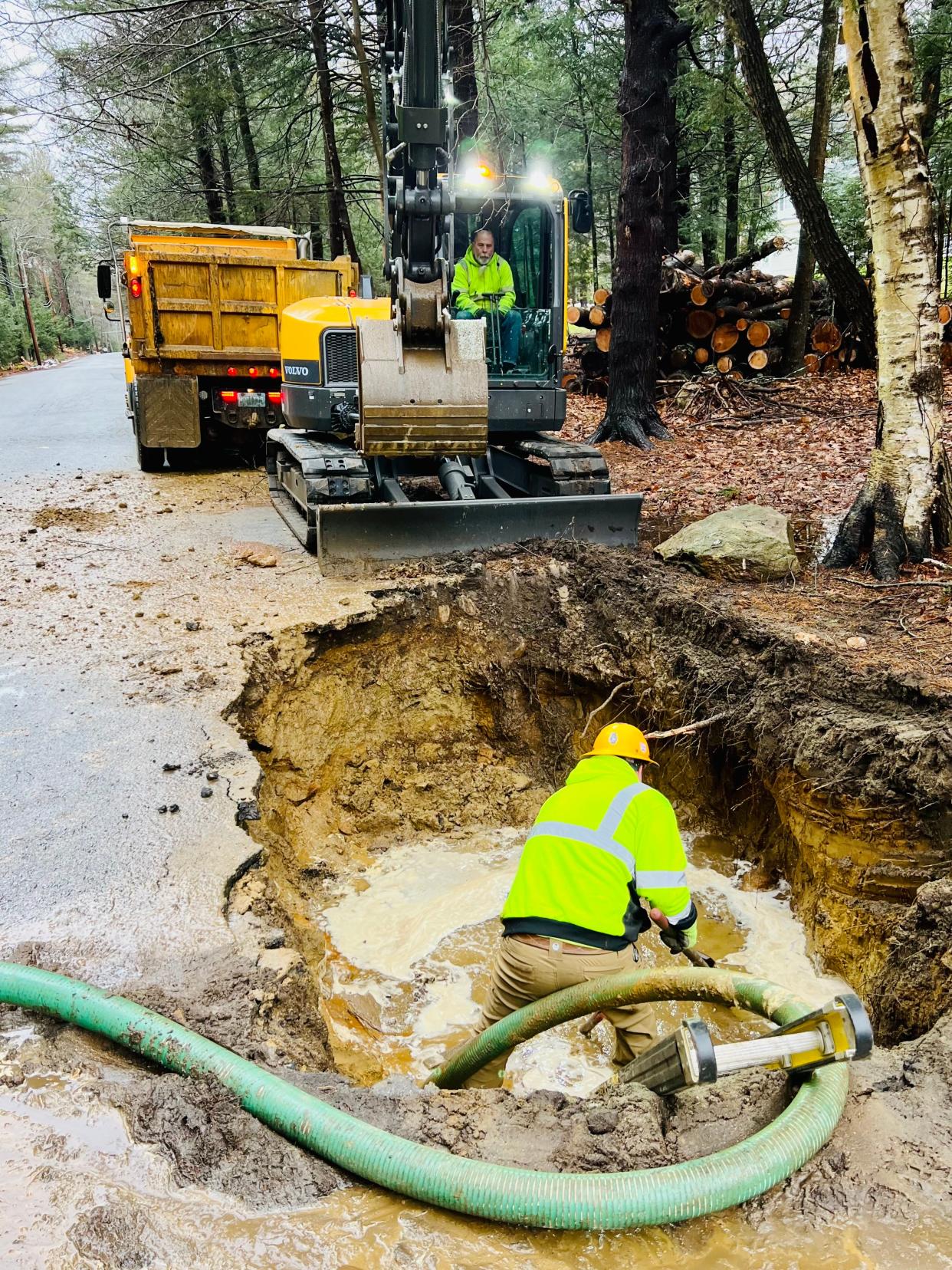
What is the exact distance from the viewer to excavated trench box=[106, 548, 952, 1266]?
2.33m

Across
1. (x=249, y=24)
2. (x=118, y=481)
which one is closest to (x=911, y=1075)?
(x=118, y=481)

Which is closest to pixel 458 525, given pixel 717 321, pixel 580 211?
pixel 580 211

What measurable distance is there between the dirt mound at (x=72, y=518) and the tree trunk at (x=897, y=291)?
7.31 m

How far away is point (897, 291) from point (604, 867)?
4.94 meters

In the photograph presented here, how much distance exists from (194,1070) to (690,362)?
1467 cm

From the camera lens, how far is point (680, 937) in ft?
11.8

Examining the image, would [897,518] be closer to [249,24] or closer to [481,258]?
[481,258]

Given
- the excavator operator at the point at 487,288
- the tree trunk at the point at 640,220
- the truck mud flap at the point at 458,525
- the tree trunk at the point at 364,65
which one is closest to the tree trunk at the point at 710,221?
the tree trunk at the point at 364,65

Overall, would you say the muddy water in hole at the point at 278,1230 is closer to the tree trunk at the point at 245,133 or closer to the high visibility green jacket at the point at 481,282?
the high visibility green jacket at the point at 481,282

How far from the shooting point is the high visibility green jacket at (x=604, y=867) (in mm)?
3438

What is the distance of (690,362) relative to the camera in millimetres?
15172

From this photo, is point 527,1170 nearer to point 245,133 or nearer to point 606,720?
point 606,720

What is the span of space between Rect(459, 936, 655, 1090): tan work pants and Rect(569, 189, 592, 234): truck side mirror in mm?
6479

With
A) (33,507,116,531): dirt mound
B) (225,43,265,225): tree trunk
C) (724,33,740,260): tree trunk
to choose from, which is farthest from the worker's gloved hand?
(225,43,265,225): tree trunk
